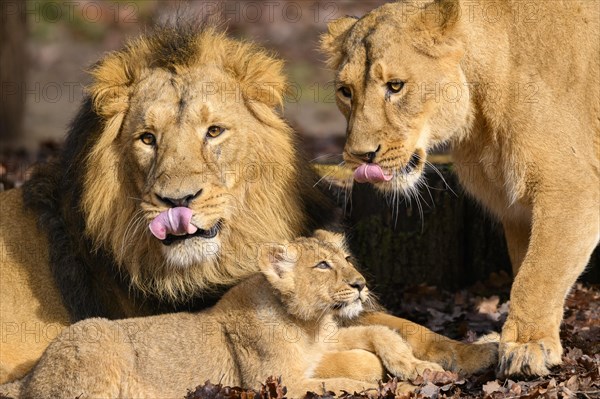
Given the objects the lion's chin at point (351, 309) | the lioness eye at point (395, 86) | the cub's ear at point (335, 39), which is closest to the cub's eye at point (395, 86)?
the lioness eye at point (395, 86)

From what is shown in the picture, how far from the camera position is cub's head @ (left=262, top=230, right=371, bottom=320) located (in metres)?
4.89

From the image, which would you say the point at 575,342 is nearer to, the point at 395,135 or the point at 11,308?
the point at 395,135

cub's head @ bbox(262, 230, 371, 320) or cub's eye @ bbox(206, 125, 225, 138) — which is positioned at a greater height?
cub's eye @ bbox(206, 125, 225, 138)

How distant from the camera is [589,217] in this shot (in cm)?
502

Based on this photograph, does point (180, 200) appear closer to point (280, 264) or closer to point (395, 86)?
point (280, 264)

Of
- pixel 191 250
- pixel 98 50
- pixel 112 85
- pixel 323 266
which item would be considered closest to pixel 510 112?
pixel 323 266

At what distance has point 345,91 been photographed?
5312 millimetres

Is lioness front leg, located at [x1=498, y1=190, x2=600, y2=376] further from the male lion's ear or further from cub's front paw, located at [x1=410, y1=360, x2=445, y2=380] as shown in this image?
the male lion's ear

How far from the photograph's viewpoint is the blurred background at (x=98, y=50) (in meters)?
12.4

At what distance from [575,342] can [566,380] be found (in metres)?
0.73

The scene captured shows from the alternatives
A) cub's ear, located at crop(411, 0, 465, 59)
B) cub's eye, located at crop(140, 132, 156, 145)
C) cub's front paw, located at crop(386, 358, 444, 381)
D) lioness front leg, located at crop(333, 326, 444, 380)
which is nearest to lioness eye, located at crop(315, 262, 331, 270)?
lioness front leg, located at crop(333, 326, 444, 380)

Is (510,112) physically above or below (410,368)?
above

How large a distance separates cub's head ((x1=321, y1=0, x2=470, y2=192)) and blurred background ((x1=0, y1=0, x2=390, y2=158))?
656cm

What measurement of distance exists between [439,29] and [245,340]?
73.0 inches
